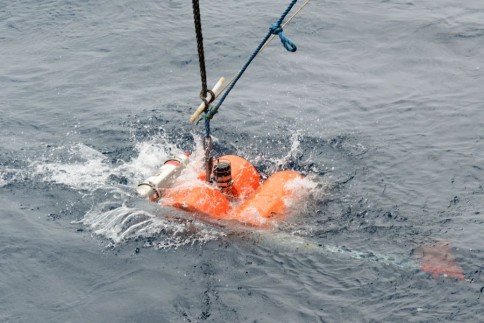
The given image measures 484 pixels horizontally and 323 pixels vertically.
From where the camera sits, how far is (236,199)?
28.8ft

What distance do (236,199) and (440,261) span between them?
284 centimetres

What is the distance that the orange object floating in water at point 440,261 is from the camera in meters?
7.35

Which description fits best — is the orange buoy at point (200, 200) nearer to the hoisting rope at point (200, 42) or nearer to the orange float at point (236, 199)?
the orange float at point (236, 199)

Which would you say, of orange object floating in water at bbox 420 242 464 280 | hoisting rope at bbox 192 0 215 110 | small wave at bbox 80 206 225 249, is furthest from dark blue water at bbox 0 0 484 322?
hoisting rope at bbox 192 0 215 110

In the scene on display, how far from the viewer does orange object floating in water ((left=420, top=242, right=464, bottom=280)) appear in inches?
289

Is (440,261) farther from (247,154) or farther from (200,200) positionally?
(247,154)

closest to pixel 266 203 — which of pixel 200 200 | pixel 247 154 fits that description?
pixel 200 200

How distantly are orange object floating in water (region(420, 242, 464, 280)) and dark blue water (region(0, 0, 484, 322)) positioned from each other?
0.12m

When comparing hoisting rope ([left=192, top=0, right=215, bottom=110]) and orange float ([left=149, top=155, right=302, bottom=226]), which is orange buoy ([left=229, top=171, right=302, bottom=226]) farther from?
hoisting rope ([left=192, top=0, right=215, bottom=110])

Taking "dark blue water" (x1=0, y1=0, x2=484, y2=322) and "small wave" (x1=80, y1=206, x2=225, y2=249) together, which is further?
"small wave" (x1=80, y1=206, x2=225, y2=249)

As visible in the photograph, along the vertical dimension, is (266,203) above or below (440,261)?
above

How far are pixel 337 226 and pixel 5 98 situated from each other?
26.4 ft

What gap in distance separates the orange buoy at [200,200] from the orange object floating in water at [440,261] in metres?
2.60

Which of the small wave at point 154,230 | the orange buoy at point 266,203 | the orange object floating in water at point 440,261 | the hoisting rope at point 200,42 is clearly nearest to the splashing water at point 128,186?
the small wave at point 154,230
